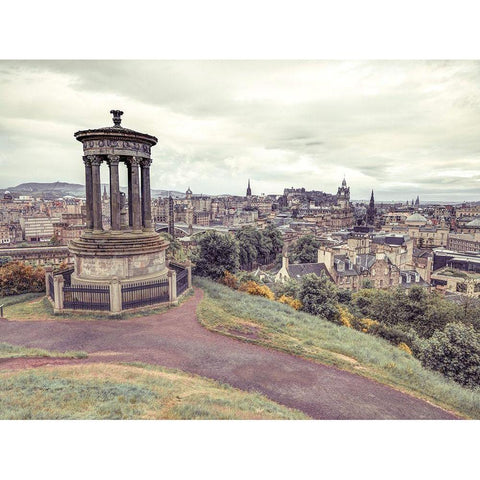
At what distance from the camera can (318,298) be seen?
16375mm

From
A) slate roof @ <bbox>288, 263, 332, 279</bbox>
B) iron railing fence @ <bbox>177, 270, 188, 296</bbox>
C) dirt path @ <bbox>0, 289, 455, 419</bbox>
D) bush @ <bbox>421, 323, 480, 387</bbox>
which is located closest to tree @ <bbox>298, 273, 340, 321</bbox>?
bush @ <bbox>421, 323, 480, 387</bbox>

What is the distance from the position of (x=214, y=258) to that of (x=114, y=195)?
929cm

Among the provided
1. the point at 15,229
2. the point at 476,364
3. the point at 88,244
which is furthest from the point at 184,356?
the point at 15,229

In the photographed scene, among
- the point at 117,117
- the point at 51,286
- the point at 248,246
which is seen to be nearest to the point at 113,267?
the point at 51,286

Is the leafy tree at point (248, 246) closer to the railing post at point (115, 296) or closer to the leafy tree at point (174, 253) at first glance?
the leafy tree at point (174, 253)

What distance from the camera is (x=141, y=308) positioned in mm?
10898

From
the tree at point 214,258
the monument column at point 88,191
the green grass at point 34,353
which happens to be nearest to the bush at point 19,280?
the monument column at point 88,191

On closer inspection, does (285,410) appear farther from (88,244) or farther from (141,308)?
(88,244)

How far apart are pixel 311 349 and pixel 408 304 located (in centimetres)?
A: 1501

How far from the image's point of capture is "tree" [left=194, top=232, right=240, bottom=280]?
2012 cm

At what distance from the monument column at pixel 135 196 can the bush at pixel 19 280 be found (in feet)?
20.6

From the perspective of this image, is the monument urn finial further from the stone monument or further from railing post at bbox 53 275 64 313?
railing post at bbox 53 275 64 313

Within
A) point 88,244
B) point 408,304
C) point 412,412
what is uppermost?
point 88,244

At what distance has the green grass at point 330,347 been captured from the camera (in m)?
7.46
